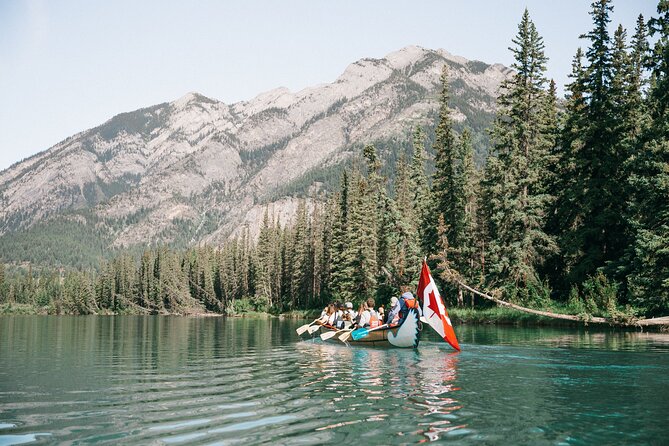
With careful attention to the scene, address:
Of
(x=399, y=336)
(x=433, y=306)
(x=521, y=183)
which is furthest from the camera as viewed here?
(x=521, y=183)

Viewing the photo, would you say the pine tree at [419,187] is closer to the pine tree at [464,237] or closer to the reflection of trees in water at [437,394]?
the pine tree at [464,237]

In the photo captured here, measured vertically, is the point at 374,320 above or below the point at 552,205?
below

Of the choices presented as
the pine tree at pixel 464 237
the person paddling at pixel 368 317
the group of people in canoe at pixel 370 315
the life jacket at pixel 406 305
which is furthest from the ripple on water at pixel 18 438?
the pine tree at pixel 464 237

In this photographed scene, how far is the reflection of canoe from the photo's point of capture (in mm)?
26406

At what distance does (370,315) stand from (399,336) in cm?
375

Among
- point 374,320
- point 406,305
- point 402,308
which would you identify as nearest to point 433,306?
point 406,305

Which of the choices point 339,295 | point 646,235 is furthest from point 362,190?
point 646,235

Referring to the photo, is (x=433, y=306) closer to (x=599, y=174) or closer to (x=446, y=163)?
(x=599, y=174)

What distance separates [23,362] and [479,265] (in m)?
42.9

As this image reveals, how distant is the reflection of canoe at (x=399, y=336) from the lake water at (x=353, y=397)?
90 cm

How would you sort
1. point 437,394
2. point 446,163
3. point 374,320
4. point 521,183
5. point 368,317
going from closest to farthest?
point 437,394, point 374,320, point 368,317, point 521,183, point 446,163

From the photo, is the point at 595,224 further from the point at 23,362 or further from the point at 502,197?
the point at 23,362

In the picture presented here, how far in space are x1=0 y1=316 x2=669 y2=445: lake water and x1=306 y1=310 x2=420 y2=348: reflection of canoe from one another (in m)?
0.90

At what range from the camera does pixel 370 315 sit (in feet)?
101
